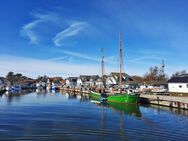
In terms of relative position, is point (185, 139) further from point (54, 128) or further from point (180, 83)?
point (180, 83)

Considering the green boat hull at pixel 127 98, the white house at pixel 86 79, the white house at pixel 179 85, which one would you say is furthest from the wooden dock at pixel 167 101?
the white house at pixel 86 79

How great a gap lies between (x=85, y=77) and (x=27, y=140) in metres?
167

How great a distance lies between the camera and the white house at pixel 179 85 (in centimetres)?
7142

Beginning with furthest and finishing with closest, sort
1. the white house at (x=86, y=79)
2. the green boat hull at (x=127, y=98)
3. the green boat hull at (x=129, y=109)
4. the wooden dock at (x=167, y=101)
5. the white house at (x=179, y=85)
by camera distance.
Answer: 1. the white house at (x=86, y=79)
2. the white house at (x=179, y=85)
3. the green boat hull at (x=127, y=98)
4. the wooden dock at (x=167, y=101)
5. the green boat hull at (x=129, y=109)

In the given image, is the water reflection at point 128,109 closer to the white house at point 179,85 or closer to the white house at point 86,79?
the white house at point 179,85

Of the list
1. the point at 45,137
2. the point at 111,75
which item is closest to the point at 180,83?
the point at 45,137

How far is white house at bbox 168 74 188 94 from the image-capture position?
71419mm

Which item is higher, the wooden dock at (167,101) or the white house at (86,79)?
the white house at (86,79)

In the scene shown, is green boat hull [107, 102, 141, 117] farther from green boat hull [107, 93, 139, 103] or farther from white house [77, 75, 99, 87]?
white house [77, 75, 99, 87]

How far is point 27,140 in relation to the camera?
934 inches

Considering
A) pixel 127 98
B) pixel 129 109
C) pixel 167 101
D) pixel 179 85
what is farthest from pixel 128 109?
pixel 179 85

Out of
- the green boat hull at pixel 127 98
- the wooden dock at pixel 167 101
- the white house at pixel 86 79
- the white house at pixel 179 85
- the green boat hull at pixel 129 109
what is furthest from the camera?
the white house at pixel 86 79

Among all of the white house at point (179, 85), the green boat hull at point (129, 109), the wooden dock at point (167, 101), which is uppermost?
the white house at point (179, 85)

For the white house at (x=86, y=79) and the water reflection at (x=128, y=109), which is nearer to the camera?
the water reflection at (x=128, y=109)
